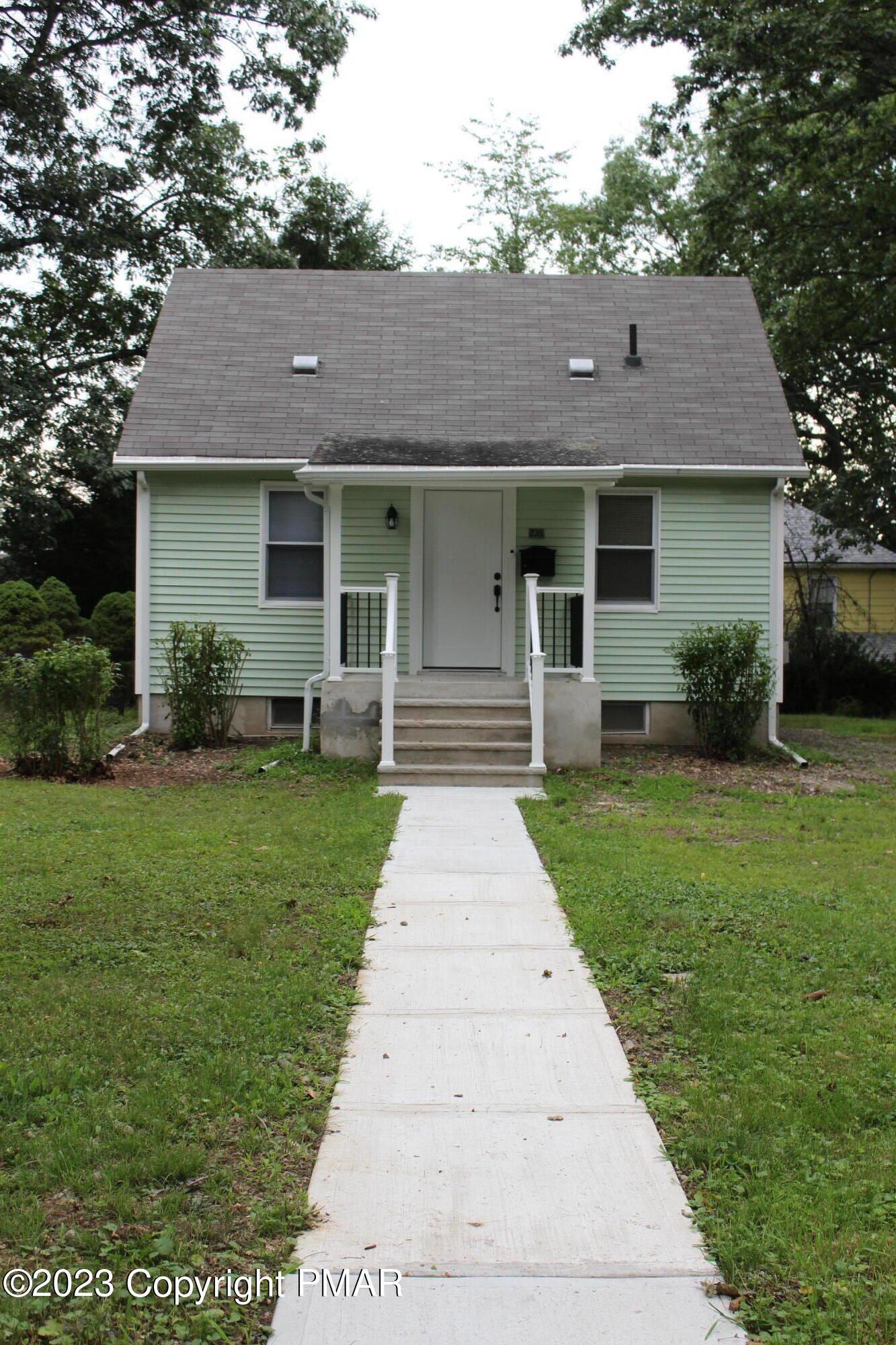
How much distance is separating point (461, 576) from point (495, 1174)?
32.7 feet

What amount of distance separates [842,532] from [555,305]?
8915 millimetres

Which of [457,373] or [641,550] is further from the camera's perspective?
[457,373]

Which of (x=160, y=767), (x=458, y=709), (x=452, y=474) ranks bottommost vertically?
(x=160, y=767)

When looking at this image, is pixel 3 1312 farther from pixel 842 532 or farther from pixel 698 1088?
pixel 842 532

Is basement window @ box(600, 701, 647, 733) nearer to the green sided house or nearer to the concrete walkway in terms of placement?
the green sided house

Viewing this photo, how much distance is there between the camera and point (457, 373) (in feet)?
45.9

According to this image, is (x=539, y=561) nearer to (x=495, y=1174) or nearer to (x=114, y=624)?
(x=114, y=624)

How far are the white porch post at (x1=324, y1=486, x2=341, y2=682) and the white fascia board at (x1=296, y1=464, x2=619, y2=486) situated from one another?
0.38m

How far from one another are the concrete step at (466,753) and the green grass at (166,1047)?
2797 mm

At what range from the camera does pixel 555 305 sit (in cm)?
1511

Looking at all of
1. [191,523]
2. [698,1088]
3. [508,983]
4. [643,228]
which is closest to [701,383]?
[191,523]

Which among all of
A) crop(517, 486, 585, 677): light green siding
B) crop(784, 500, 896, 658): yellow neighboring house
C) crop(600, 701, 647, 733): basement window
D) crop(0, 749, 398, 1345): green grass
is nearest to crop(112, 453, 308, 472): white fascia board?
crop(517, 486, 585, 677): light green siding

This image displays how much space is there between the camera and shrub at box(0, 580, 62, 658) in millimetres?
16562

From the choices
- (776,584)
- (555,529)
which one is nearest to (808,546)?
(776,584)
